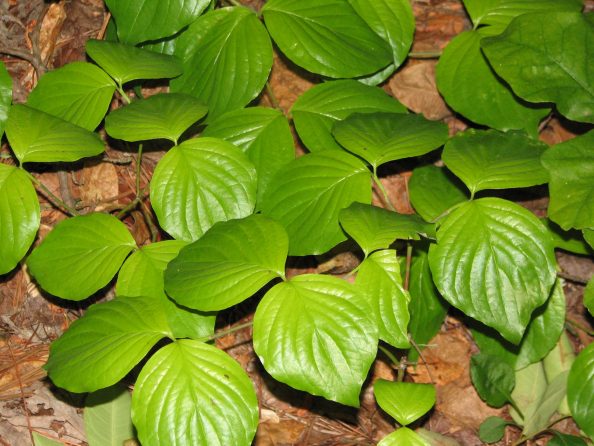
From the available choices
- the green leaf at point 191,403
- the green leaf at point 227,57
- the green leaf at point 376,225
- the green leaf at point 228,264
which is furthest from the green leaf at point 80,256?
the green leaf at point 376,225

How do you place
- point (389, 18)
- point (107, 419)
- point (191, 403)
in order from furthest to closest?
1. point (389, 18)
2. point (107, 419)
3. point (191, 403)

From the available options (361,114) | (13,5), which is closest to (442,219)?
(361,114)

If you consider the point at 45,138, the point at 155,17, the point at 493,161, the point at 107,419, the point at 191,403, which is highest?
the point at 155,17

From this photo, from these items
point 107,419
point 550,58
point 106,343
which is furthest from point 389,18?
point 107,419

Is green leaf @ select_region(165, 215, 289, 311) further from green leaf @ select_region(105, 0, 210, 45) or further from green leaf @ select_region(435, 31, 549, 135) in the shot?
green leaf @ select_region(435, 31, 549, 135)

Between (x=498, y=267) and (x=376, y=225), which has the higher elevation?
(x=376, y=225)

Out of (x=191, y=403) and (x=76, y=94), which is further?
(x=76, y=94)

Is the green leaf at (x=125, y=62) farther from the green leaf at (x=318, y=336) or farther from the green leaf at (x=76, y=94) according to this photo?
the green leaf at (x=318, y=336)

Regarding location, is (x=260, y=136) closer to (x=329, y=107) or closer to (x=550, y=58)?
(x=329, y=107)
